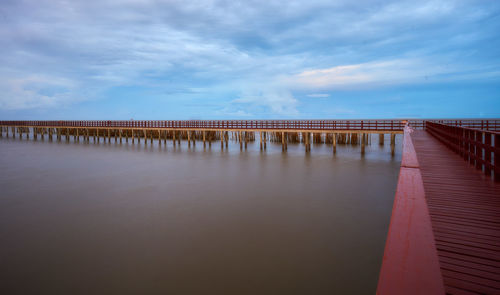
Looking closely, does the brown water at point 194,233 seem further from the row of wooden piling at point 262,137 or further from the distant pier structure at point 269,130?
the row of wooden piling at point 262,137

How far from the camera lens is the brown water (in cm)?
582

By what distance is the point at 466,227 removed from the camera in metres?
3.51

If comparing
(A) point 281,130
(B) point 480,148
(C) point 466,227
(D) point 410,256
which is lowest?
(C) point 466,227

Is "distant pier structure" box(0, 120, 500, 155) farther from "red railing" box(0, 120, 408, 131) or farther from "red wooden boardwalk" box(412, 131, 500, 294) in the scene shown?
"red wooden boardwalk" box(412, 131, 500, 294)

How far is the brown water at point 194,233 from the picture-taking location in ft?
19.1

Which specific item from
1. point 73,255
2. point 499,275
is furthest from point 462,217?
point 73,255

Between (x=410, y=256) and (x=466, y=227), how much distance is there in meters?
1.83

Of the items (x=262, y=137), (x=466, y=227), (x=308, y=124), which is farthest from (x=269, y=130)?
(x=466, y=227)

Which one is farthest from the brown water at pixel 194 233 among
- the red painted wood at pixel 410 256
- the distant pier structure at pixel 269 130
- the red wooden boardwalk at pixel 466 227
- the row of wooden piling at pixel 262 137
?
the row of wooden piling at pixel 262 137

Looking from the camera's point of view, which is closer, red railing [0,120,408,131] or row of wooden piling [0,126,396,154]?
red railing [0,120,408,131]

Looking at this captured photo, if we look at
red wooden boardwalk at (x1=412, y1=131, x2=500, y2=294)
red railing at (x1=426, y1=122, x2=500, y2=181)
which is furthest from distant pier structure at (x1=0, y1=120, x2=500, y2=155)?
red wooden boardwalk at (x1=412, y1=131, x2=500, y2=294)

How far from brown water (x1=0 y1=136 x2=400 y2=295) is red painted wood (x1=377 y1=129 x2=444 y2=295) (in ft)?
10.3

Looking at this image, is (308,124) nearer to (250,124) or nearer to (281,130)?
(281,130)

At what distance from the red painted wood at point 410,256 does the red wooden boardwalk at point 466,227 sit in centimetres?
34
